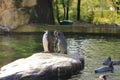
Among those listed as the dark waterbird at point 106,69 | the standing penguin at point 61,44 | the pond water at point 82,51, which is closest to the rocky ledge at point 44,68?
the pond water at point 82,51

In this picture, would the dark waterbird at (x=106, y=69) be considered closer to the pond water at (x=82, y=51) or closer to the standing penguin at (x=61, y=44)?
the pond water at (x=82, y=51)

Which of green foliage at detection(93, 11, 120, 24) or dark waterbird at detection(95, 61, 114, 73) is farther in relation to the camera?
green foliage at detection(93, 11, 120, 24)

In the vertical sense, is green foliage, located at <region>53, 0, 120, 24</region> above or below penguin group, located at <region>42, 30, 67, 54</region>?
below

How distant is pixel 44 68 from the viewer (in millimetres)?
17672

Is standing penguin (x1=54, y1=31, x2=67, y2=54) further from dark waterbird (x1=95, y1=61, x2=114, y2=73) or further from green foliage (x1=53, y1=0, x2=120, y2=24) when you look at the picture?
green foliage (x1=53, y1=0, x2=120, y2=24)

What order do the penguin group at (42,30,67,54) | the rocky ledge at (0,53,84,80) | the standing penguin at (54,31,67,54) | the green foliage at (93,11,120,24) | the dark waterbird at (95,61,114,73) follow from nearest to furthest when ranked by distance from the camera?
the rocky ledge at (0,53,84,80)
the dark waterbird at (95,61,114,73)
the penguin group at (42,30,67,54)
the standing penguin at (54,31,67,54)
the green foliage at (93,11,120,24)

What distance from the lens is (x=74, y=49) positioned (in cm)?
2788

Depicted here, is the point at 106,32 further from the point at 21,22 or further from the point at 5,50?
the point at 5,50

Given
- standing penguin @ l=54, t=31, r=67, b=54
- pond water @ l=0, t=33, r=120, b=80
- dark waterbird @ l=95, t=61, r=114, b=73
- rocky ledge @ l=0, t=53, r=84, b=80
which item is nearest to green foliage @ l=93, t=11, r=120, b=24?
pond water @ l=0, t=33, r=120, b=80

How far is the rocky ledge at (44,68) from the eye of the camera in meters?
17.0

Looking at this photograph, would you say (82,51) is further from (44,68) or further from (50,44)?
(44,68)

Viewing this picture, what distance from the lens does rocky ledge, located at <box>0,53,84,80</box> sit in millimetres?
16970

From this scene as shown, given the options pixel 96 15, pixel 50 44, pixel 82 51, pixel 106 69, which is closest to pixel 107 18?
pixel 96 15

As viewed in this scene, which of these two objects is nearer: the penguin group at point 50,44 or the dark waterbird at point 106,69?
the dark waterbird at point 106,69
